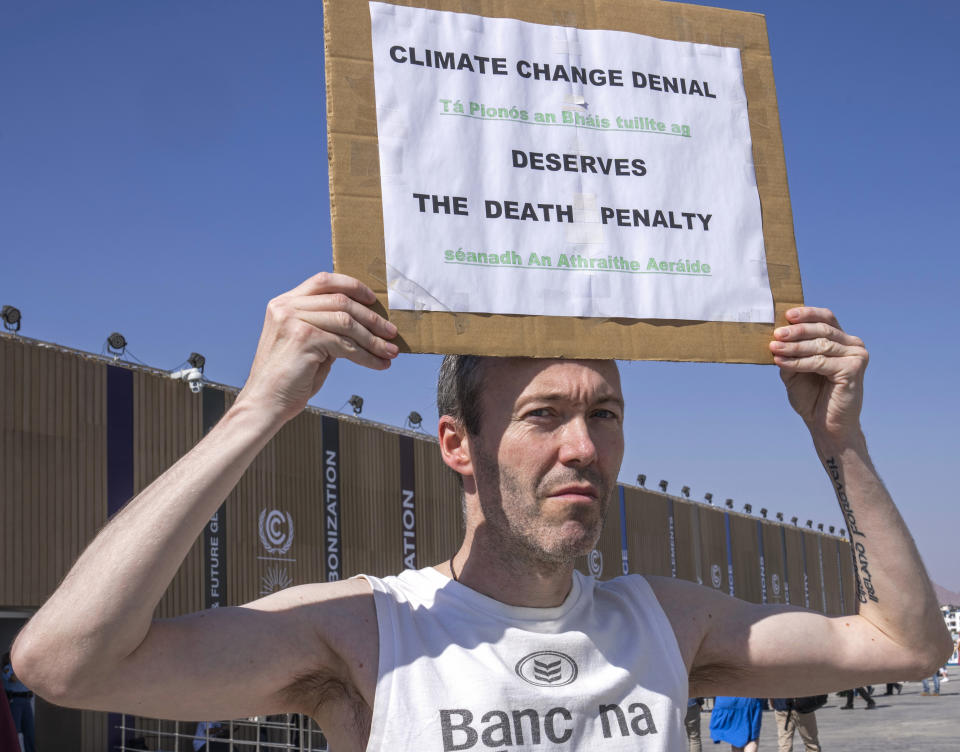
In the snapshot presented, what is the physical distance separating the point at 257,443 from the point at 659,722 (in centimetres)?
115

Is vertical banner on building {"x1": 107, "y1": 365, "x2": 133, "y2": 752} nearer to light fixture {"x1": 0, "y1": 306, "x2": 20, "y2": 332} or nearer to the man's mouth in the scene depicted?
light fixture {"x1": 0, "y1": 306, "x2": 20, "y2": 332}

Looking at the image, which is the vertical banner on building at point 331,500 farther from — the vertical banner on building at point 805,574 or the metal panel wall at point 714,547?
the vertical banner on building at point 805,574

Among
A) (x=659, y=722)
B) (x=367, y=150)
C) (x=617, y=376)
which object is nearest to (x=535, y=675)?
(x=659, y=722)

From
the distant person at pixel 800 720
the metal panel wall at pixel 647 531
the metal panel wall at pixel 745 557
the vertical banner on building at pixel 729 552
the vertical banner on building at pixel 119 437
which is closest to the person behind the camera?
the distant person at pixel 800 720

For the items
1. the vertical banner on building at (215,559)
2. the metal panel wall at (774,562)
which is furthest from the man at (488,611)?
the metal panel wall at (774,562)

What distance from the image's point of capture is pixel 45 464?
19438 millimetres

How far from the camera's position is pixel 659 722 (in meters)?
2.50

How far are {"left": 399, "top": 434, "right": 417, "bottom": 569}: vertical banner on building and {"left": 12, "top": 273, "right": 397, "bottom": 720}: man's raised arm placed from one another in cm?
2507

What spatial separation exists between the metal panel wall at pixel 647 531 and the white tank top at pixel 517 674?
35214 mm

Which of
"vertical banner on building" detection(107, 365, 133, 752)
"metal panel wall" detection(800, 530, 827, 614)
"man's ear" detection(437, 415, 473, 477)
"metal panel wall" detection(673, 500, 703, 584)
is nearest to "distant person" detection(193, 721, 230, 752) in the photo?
"vertical banner on building" detection(107, 365, 133, 752)

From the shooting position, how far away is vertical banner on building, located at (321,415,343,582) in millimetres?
25062

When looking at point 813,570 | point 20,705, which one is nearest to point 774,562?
point 813,570

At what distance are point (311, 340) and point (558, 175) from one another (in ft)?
2.48

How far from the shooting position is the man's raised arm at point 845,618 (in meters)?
2.79
